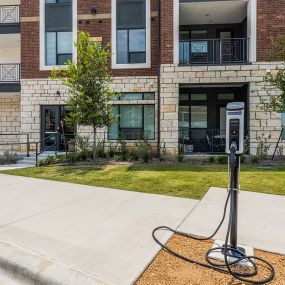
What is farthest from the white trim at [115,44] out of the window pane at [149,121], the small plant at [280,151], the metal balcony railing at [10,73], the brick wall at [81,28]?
the small plant at [280,151]

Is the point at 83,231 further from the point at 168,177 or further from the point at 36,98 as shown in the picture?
the point at 36,98

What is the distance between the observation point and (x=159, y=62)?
48.4ft

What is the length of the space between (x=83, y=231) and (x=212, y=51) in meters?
13.3

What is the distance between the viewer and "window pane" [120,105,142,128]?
15.9 m

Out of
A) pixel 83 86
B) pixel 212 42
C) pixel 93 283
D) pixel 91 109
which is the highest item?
pixel 212 42

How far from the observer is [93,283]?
309 centimetres

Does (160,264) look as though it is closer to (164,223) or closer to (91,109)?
(164,223)

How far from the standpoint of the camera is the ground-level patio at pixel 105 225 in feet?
11.6

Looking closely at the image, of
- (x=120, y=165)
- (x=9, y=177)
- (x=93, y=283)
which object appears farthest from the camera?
(x=120, y=165)

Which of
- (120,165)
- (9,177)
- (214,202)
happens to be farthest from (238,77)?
(9,177)

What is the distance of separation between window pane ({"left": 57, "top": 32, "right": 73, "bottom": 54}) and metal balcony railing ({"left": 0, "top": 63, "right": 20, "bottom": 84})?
9.85ft

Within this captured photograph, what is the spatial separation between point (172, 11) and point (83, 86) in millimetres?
5712

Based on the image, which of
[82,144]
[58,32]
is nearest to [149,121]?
[82,144]

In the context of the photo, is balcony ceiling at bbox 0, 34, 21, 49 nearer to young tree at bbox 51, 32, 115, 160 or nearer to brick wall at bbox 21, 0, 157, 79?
brick wall at bbox 21, 0, 157, 79
